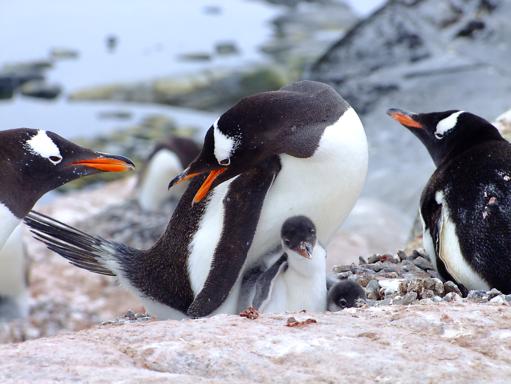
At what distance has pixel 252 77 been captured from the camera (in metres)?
22.2

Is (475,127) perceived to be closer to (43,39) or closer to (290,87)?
(290,87)

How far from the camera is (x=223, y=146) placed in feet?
14.3

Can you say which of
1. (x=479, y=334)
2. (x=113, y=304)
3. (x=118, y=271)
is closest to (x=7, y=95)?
(x=113, y=304)

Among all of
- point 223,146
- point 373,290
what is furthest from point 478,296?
point 223,146

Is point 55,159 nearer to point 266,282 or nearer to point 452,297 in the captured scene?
point 266,282

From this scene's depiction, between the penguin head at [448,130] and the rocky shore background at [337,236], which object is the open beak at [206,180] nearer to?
the rocky shore background at [337,236]

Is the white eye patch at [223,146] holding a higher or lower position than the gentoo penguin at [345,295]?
higher

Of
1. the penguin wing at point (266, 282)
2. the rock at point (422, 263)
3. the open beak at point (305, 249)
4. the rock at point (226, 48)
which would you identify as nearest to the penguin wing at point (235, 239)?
the penguin wing at point (266, 282)

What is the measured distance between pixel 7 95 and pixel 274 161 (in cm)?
1765

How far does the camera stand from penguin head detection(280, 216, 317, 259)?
4215 mm

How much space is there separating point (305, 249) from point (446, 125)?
1.26 m

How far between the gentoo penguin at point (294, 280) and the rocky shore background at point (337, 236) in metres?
0.29

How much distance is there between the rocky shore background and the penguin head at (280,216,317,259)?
0.37 meters

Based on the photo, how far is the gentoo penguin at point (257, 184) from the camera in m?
4.34
